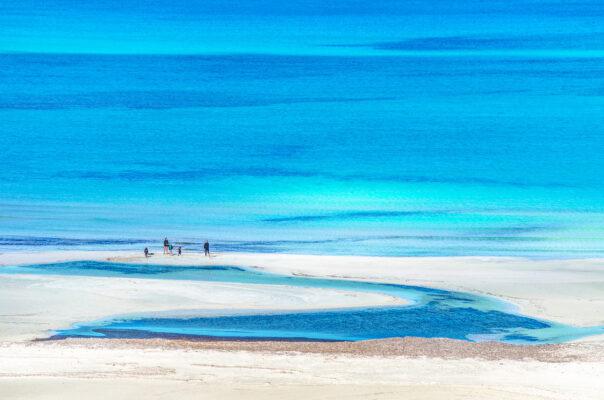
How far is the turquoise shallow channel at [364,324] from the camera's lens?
1579cm

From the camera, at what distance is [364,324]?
54.9ft

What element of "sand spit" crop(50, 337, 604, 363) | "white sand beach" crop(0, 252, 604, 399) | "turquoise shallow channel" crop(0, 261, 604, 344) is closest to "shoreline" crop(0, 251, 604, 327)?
"white sand beach" crop(0, 252, 604, 399)

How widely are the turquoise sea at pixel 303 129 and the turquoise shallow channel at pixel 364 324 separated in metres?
8.16

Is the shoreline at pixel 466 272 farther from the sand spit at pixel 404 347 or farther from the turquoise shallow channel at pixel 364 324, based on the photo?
the sand spit at pixel 404 347

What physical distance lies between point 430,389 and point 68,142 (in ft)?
132

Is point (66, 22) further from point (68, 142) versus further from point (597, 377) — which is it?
point (597, 377)

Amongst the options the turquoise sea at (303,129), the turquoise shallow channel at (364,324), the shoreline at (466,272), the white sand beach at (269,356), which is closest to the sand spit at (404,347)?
the white sand beach at (269,356)

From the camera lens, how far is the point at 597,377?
40.9ft

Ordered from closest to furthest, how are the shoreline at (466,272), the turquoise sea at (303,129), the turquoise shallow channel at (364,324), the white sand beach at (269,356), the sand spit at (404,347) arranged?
the white sand beach at (269,356)
the sand spit at (404,347)
the turquoise shallow channel at (364,324)
the shoreline at (466,272)
the turquoise sea at (303,129)

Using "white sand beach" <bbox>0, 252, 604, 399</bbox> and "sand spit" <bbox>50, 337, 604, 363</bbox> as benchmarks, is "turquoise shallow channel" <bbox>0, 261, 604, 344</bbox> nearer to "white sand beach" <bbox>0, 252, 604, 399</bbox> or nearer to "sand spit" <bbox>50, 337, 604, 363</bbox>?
"white sand beach" <bbox>0, 252, 604, 399</bbox>

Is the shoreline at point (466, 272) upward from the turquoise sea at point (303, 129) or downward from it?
downward

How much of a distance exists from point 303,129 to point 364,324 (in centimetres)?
3555

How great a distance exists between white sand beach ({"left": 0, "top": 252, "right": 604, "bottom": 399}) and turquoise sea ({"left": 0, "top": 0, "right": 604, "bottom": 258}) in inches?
285

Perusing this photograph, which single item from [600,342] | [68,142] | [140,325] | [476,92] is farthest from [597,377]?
[476,92]
